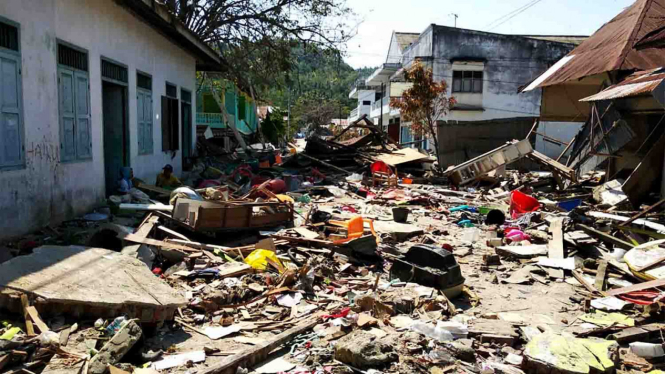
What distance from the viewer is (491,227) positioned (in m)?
9.64

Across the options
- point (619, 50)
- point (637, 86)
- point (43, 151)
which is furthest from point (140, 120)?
point (619, 50)

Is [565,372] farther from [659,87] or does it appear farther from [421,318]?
[659,87]

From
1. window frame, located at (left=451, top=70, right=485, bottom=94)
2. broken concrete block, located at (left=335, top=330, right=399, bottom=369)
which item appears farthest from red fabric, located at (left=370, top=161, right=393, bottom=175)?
window frame, located at (left=451, top=70, right=485, bottom=94)

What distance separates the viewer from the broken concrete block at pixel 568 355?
149 inches

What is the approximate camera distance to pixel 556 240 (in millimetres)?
7707

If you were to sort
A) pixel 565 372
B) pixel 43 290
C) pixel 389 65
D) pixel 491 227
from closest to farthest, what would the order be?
pixel 565 372, pixel 43 290, pixel 491 227, pixel 389 65

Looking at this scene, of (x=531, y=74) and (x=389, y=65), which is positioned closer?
(x=531, y=74)

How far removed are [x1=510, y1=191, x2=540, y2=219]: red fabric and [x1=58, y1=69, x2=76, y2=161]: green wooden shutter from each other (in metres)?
8.39

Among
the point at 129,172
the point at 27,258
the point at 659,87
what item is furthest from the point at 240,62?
the point at 27,258

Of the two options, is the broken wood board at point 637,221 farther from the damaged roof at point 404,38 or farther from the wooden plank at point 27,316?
the damaged roof at point 404,38

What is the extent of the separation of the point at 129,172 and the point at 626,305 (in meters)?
8.39

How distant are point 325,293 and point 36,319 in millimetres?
2831

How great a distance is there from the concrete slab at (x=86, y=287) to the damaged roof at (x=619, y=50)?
12.3 metres

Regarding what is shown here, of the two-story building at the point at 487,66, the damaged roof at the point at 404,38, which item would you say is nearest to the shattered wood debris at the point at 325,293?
the two-story building at the point at 487,66
